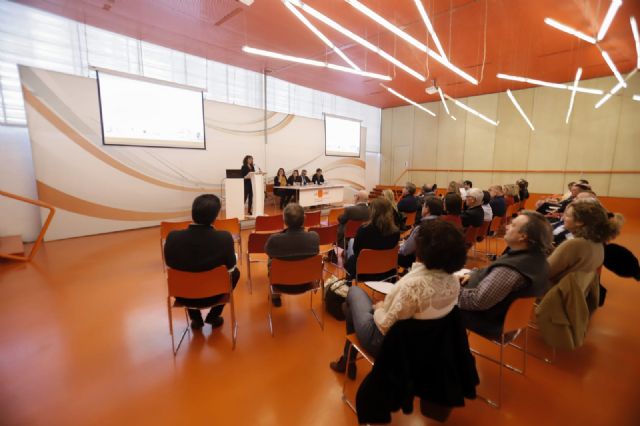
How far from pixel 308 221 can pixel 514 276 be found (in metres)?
3.27

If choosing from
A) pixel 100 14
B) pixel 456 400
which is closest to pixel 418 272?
pixel 456 400

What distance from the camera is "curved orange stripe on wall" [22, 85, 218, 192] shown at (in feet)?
16.8

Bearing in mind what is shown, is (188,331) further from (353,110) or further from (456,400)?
(353,110)

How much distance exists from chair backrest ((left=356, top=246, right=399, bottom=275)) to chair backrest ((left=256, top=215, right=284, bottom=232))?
2.09 metres

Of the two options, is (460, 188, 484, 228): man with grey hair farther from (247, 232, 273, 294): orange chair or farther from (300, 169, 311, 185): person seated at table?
(300, 169, 311, 185): person seated at table

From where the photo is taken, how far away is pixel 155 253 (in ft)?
16.2

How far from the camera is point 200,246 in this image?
2.22 m

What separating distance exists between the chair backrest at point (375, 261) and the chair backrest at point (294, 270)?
37cm

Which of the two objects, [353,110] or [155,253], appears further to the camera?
[353,110]

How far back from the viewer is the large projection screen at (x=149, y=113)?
588cm

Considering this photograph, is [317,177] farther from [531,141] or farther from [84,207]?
[531,141]

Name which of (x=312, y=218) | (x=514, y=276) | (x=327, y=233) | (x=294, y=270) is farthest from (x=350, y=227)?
(x=514, y=276)

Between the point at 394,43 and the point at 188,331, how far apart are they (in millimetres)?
6706

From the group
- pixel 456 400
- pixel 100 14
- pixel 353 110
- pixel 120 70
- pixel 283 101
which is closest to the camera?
pixel 456 400
